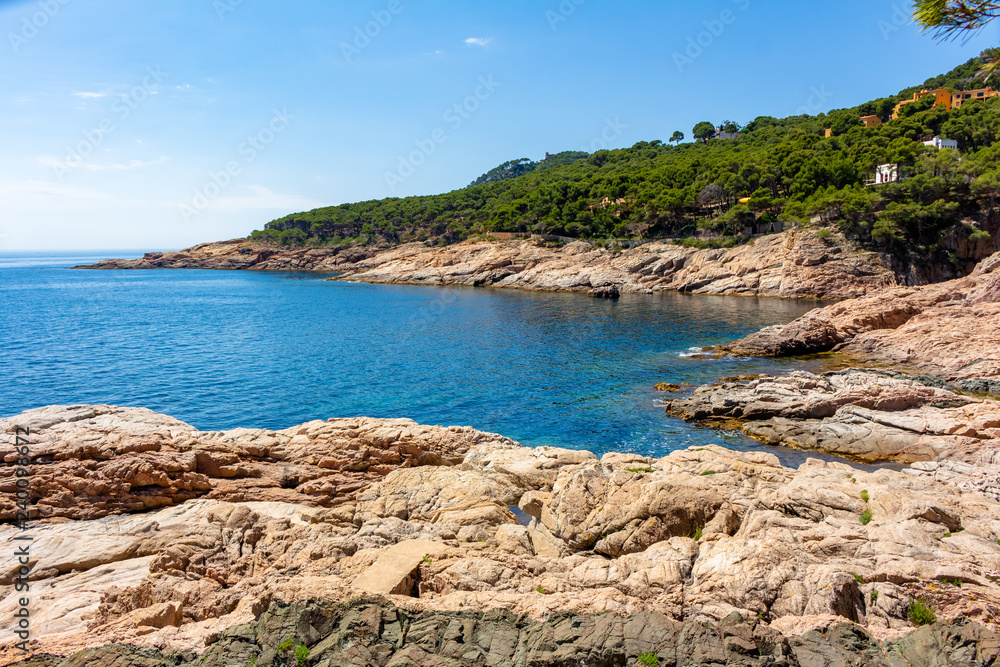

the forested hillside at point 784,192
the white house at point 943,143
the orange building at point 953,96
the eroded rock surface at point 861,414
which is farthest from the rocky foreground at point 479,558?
the orange building at point 953,96

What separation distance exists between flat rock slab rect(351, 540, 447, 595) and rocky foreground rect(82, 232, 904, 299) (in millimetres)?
57927

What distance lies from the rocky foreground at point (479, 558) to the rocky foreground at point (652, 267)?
1981 inches

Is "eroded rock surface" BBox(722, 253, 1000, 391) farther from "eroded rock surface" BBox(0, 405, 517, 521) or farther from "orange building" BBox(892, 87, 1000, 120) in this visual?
"orange building" BBox(892, 87, 1000, 120)

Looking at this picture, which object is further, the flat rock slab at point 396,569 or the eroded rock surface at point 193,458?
the eroded rock surface at point 193,458

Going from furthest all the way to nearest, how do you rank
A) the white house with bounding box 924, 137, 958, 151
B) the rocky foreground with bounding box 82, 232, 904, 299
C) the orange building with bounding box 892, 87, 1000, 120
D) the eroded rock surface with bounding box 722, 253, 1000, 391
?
the orange building with bounding box 892, 87, 1000, 120
the white house with bounding box 924, 137, 958, 151
the rocky foreground with bounding box 82, 232, 904, 299
the eroded rock surface with bounding box 722, 253, 1000, 391

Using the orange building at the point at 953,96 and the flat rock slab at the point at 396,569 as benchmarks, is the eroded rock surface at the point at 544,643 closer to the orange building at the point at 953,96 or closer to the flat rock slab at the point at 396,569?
the flat rock slab at the point at 396,569

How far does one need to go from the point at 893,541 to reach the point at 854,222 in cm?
6132

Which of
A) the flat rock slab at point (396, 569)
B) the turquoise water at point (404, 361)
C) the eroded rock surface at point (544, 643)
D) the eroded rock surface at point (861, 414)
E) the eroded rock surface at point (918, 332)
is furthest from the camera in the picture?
the eroded rock surface at point (918, 332)

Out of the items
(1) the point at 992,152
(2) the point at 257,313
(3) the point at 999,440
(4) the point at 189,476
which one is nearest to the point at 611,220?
(1) the point at 992,152

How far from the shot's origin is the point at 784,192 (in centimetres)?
7381

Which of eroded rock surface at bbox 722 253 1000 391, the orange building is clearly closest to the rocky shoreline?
eroded rock surface at bbox 722 253 1000 391

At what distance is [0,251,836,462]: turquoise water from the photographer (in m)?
23.3

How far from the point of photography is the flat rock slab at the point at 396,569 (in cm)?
821

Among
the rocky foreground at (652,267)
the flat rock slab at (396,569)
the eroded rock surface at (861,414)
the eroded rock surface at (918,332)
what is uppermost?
the rocky foreground at (652,267)
